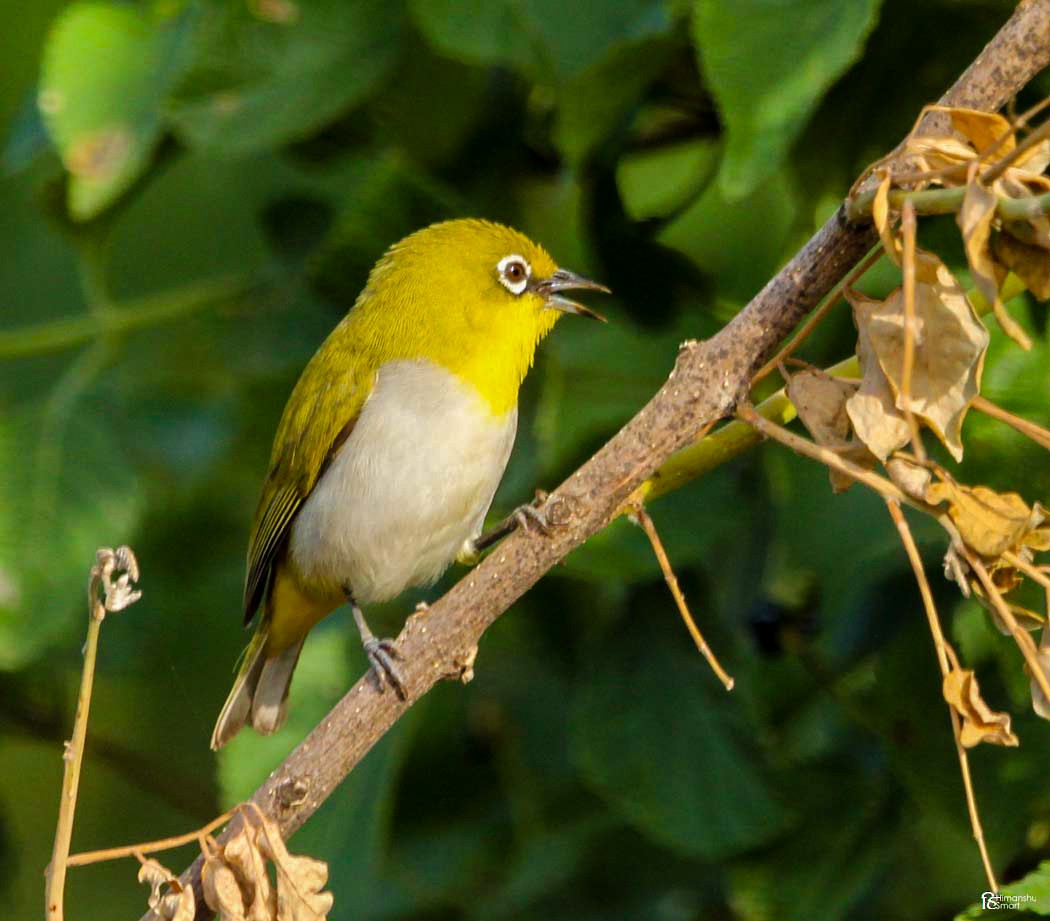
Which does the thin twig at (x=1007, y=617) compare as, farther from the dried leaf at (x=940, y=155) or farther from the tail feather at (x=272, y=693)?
the tail feather at (x=272, y=693)

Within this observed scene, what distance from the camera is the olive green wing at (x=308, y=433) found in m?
3.33

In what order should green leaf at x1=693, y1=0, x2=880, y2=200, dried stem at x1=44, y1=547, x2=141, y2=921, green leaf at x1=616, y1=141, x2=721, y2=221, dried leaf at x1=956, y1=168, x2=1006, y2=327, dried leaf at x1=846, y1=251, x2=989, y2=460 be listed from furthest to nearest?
green leaf at x1=616, y1=141, x2=721, y2=221 → green leaf at x1=693, y1=0, x2=880, y2=200 → dried stem at x1=44, y1=547, x2=141, y2=921 → dried leaf at x1=846, y1=251, x2=989, y2=460 → dried leaf at x1=956, y1=168, x2=1006, y2=327

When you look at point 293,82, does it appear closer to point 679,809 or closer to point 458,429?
point 458,429

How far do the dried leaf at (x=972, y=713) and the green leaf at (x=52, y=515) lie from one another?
81.6 inches

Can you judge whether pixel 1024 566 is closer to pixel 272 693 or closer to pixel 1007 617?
pixel 1007 617

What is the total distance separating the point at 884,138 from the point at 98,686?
2.88m

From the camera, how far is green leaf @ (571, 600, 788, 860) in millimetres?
2812

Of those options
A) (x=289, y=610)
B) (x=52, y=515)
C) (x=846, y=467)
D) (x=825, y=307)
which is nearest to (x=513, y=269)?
(x=289, y=610)

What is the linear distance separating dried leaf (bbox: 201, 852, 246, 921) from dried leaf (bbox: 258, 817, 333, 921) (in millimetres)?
39

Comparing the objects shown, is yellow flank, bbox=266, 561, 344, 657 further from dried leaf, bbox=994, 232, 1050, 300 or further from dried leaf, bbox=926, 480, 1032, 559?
dried leaf, bbox=994, 232, 1050, 300

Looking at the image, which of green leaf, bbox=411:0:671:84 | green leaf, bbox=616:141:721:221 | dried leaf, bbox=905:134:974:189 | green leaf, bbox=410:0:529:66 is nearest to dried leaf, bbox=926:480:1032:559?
dried leaf, bbox=905:134:974:189

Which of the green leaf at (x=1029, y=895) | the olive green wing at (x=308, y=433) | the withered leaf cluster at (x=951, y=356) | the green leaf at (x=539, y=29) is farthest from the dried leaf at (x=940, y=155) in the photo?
the olive green wing at (x=308, y=433)

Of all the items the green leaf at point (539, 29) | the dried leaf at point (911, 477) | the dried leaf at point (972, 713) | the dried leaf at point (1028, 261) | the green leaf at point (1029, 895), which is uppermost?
the green leaf at point (539, 29)

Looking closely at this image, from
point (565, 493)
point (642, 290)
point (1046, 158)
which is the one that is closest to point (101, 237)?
point (642, 290)
